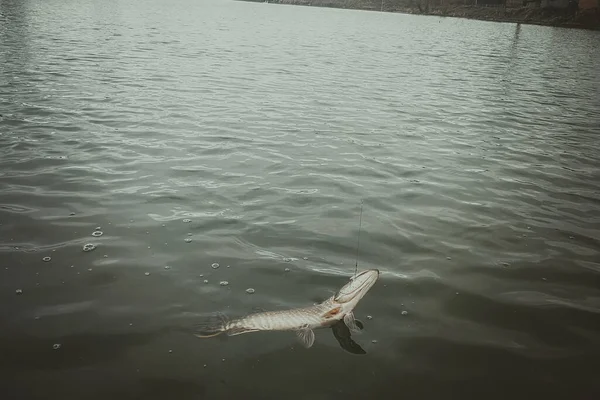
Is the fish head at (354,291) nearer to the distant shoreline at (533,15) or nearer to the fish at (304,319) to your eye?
the fish at (304,319)

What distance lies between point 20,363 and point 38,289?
4.41ft

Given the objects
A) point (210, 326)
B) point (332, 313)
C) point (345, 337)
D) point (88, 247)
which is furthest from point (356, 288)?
point (88, 247)

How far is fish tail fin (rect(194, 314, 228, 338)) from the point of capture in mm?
4969

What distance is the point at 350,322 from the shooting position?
5.23m

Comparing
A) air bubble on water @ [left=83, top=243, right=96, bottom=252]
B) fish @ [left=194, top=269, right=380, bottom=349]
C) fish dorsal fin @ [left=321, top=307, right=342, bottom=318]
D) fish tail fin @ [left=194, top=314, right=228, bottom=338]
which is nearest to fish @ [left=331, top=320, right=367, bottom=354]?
fish @ [left=194, top=269, right=380, bottom=349]

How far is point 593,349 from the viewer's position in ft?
16.6

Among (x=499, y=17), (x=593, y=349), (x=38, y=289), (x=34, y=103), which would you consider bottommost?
(x=593, y=349)

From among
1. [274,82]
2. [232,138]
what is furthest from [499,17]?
[232,138]

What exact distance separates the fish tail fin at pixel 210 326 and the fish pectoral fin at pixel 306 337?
3.01ft

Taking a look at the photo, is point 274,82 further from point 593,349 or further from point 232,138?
point 593,349

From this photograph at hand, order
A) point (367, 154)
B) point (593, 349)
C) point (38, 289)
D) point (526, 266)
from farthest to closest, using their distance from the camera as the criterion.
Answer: point (367, 154) → point (526, 266) → point (38, 289) → point (593, 349)

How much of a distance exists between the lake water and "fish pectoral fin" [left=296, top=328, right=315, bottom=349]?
0.15m

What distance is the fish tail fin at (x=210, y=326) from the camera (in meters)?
4.97

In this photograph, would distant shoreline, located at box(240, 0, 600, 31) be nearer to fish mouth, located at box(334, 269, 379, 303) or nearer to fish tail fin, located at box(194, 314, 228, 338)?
fish mouth, located at box(334, 269, 379, 303)
